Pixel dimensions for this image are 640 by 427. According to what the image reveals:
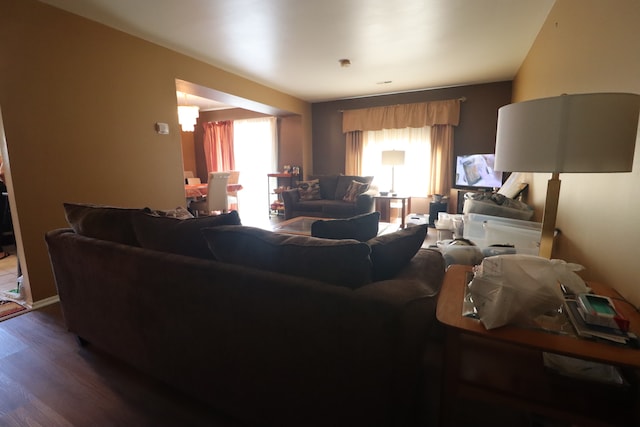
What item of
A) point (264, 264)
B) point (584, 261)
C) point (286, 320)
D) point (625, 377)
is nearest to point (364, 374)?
point (286, 320)

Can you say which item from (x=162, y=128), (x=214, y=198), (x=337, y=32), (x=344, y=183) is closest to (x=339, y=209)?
(x=344, y=183)

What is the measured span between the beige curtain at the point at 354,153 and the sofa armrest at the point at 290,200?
141cm

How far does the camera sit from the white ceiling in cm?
243

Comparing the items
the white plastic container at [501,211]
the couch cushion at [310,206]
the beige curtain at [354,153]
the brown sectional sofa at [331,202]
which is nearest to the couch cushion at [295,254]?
the white plastic container at [501,211]

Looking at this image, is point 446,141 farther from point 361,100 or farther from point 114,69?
point 114,69

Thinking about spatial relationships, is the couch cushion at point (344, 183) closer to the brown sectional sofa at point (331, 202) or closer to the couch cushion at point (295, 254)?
the brown sectional sofa at point (331, 202)

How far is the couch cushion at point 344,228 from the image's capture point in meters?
1.34

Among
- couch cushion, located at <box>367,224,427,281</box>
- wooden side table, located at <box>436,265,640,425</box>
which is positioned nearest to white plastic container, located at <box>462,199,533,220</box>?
wooden side table, located at <box>436,265,640,425</box>

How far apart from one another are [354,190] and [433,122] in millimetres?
1857

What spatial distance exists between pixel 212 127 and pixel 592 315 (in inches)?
293

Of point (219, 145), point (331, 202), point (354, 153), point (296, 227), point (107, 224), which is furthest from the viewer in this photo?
point (219, 145)

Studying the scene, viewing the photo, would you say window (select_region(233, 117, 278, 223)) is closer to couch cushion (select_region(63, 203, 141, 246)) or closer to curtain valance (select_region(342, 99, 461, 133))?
curtain valance (select_region(342, 99, 461, 133))

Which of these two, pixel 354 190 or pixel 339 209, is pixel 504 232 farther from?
pixel 354 190

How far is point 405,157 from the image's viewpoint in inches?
214
